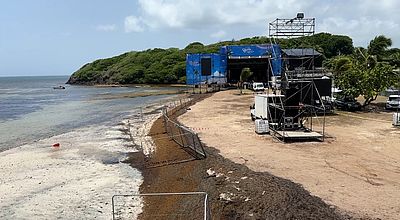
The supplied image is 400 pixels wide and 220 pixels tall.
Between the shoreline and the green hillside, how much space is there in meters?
91.6

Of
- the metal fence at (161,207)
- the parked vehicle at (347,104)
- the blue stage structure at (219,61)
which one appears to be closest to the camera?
the metal fence at (161,207)

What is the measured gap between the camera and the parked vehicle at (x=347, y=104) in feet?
117

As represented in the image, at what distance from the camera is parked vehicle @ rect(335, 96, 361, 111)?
35.6m

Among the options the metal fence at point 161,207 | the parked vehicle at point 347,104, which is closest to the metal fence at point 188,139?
the metal fence at point 161,207

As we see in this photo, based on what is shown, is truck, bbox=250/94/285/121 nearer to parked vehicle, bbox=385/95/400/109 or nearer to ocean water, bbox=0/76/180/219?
ocean water, bbox=0/76/180/219

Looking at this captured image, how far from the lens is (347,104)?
117ft

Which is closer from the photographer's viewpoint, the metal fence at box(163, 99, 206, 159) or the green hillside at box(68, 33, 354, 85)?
the metal fence at box(163, 99, 206, 159)

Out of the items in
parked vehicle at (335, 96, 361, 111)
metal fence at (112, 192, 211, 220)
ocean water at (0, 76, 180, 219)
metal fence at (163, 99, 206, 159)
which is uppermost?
parked vehicle at (335, 96, 361, 111)

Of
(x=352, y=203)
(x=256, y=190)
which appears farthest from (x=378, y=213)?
(x=256, y=190)

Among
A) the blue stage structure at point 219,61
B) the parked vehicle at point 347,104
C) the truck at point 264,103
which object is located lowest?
the parked vehicle at point 347,104

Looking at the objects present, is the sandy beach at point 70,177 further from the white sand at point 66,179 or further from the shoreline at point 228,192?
the shoreline at point 228,192

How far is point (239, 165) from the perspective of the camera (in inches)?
681

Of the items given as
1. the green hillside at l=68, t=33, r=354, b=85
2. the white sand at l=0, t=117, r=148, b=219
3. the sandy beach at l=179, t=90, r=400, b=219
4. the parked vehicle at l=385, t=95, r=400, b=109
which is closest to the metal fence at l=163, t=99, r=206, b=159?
the sandy beach at l=179, t=90, r=400, b=219

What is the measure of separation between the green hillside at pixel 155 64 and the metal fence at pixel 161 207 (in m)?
95.1
